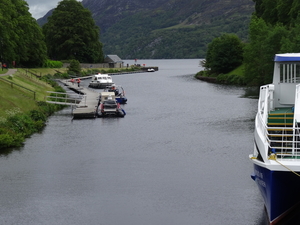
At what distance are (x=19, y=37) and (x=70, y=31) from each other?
50.8m

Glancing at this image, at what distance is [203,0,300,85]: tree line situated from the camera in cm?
8394

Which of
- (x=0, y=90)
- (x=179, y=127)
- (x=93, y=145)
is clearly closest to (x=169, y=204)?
(x=93, y=145)

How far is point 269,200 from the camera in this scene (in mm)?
21844

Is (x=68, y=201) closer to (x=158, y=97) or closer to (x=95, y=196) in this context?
(x=95, y=196)

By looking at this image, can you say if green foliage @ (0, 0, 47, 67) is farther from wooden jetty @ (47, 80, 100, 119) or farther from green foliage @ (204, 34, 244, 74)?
green foliage @ (204, 34, 244, 74)

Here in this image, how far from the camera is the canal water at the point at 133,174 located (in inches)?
997

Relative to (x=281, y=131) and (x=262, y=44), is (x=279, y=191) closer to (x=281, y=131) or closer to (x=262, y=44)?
(x=281, y=131)

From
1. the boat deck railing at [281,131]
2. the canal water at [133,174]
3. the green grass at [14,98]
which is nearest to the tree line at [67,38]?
the green grass at [14,98]

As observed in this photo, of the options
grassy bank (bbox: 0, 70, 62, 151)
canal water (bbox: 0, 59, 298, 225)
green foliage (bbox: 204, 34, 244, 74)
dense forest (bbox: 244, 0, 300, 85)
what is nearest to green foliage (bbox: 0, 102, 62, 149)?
grassy bank (bbox: 0, 70, 62, 151)

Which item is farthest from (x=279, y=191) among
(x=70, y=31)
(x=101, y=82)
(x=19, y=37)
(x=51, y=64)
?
(x=70, y=31)

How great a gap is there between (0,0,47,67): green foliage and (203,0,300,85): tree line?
3918cm

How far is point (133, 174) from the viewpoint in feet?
106

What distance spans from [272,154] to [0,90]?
39.2m

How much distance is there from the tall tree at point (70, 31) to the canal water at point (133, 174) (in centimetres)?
9529
